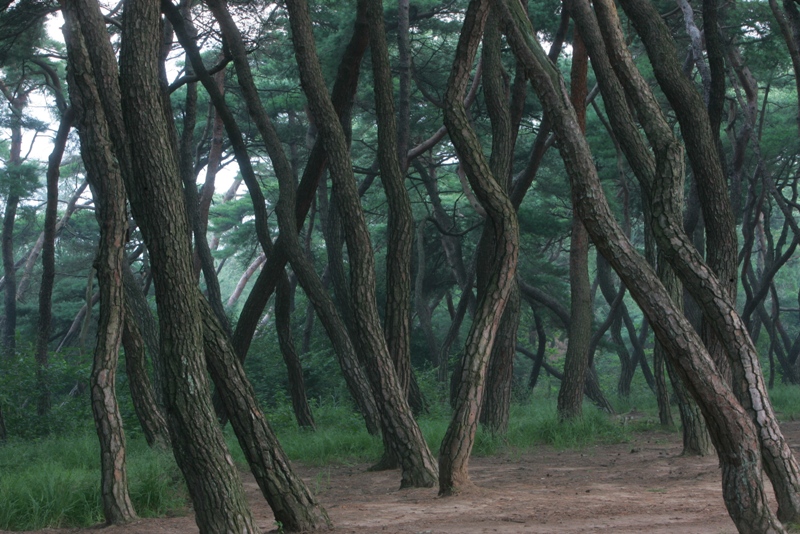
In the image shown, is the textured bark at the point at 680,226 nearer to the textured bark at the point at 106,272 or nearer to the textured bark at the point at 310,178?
the textured bark at the point at 310,178

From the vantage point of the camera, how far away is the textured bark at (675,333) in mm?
4020

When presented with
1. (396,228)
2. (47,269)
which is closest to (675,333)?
(396,228)

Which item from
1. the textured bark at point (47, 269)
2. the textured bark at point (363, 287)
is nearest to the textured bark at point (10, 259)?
the textured bark at point (47, 269)

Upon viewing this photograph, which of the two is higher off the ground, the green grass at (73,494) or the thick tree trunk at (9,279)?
the thick tree trunk at (9,279)

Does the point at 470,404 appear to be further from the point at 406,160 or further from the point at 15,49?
the point at 15,49

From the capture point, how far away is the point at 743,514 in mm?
3977

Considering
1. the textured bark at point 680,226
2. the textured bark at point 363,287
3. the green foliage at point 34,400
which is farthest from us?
the green foliage at point 34,400

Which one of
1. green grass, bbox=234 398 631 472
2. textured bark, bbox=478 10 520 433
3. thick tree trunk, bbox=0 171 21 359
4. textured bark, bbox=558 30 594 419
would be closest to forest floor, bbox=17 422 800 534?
green grass, bbox=234 398 631 472

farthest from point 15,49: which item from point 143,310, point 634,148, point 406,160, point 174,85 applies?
point 634,148

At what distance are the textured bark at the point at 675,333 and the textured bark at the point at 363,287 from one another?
250 centimetres

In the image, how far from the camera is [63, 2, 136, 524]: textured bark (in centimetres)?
561

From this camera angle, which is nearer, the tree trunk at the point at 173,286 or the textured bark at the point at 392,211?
the tree trunk at the point at 173,286

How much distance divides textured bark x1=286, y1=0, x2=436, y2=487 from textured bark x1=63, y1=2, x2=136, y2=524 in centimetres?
189

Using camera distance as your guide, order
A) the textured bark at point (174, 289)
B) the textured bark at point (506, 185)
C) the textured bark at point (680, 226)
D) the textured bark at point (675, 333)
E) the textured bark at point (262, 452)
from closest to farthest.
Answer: the textured bark at point (675, 333)
the textured bark at point (680, 226)
the textured bark at point (174, 289)
the textured bark at point (262, 452)
the textured bark at point (506, 185)
